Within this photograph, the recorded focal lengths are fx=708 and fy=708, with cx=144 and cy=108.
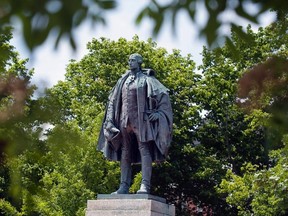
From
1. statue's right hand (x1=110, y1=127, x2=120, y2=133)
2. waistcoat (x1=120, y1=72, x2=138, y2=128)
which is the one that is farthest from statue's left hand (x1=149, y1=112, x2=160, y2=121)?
statue's right hand (x1=110, y1=127, x2=120, y2=133)

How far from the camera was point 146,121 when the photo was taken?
1080cm

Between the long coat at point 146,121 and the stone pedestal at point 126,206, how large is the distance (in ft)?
2.83

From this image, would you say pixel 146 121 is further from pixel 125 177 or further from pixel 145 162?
pixel 125 177

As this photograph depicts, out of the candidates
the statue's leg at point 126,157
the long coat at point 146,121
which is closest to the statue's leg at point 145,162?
the long coat at point 146,121

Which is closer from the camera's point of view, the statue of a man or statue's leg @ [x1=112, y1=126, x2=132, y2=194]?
the statue of a man

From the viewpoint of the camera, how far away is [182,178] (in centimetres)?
2844

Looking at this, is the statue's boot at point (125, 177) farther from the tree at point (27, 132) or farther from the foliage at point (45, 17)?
the foliage at point (45, 17)

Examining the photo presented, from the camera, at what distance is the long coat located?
10.8 m

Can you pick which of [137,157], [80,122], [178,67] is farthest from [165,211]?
[178,67]

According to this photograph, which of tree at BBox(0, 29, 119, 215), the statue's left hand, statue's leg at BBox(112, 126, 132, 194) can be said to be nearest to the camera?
tree at BBox(0, 29, 119, 215)

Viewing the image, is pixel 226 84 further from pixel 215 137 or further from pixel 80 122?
pixel 80 122

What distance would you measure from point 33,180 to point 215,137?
976 inches

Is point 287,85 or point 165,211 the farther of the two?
point 165,211

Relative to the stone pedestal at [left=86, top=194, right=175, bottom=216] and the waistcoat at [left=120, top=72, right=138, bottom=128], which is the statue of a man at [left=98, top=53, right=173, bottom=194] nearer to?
the waistcoat at [left=120, top=72, right=138, bottom=128]
